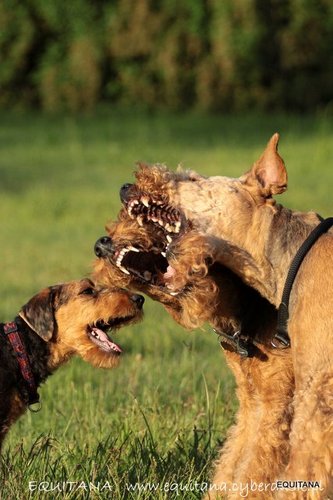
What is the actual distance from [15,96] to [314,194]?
14077mm

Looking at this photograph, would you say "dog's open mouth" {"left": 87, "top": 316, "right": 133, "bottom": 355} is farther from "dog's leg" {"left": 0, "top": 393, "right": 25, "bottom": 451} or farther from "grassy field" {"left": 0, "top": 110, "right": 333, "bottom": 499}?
"dog's leg" {"left": 0, "top": 393, "right": 25, "bottom": 451}

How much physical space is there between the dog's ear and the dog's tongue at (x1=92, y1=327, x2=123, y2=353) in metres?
1.66

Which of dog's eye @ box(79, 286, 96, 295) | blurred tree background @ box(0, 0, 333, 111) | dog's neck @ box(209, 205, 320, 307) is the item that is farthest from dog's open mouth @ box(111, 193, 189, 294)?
blurred tree background @ box(0, 0, 333, 111)

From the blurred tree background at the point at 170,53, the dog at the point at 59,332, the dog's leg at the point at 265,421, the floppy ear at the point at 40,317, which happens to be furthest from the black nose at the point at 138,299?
the blurred tree background at the point at 170,53

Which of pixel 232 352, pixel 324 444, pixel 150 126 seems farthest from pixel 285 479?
pixel 150 126

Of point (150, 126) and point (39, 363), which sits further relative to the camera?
point (150, 126)

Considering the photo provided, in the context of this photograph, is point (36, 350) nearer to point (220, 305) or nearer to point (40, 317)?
point (40, 317)

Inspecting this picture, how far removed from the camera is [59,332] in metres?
6.70

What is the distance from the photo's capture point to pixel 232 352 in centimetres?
547

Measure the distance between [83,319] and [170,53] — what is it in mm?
22665

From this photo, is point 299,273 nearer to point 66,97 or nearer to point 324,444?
point 324,444

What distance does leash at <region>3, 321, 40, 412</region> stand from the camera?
629 cm

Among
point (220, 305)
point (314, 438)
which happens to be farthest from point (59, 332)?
point (314, 438)

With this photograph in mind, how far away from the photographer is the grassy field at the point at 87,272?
5715mm
